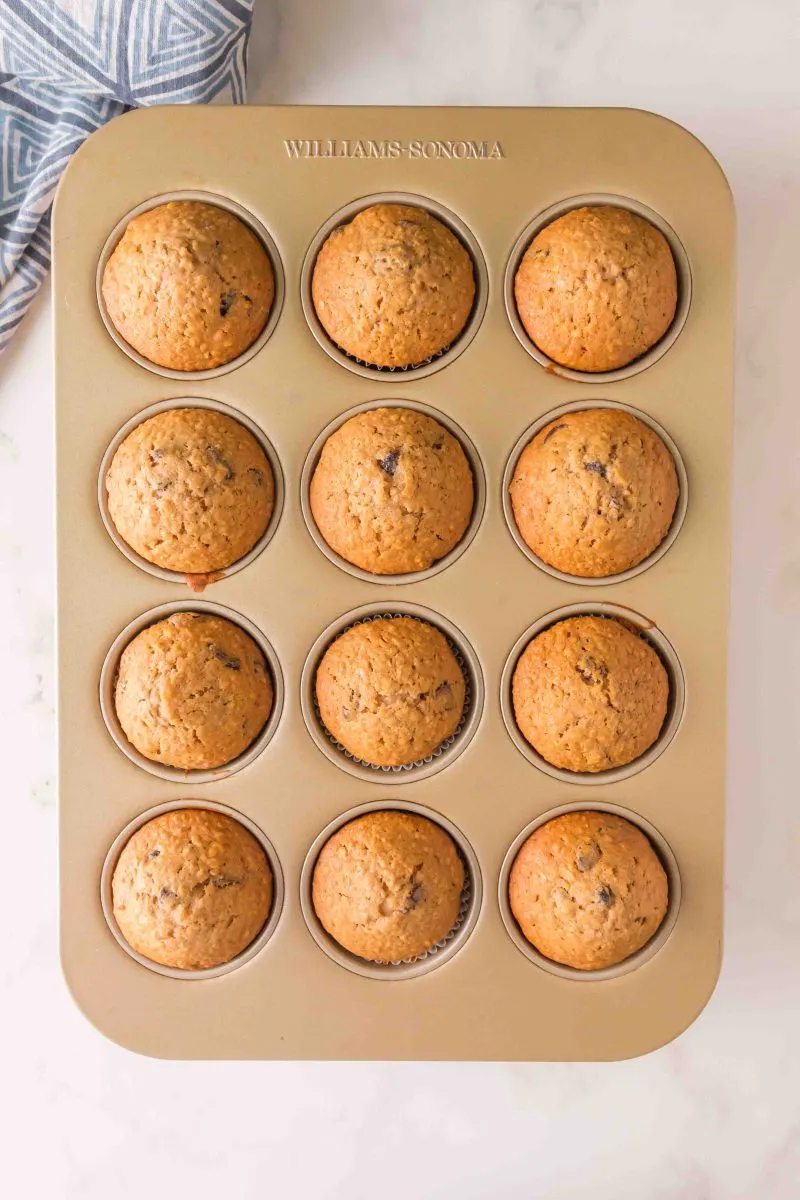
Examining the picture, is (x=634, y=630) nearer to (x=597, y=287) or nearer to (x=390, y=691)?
(x=390, y=691)

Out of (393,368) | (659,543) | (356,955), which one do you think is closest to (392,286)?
(393,368)

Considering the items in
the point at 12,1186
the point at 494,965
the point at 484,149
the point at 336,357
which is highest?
the point at 484,149

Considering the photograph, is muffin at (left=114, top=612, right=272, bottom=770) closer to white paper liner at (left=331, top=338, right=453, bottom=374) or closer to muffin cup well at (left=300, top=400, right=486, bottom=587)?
muffin cup well at (left=300, top=400, right=486, bottom=587)

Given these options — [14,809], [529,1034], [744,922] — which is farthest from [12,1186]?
[744,922]

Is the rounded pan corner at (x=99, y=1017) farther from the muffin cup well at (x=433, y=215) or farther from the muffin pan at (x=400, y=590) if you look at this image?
the muffin cup well at (x=433, y=215)

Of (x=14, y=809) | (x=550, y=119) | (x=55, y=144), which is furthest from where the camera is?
(x=14, y=809)

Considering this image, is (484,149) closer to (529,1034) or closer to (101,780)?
(101,780)

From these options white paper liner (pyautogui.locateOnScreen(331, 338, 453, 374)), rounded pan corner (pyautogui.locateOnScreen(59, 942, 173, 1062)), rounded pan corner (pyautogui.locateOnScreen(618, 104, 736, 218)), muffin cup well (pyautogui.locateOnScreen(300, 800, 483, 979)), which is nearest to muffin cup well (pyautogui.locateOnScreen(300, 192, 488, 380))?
white paper liner (pyautogui.locateOnScreen(331, 338, 453, 374))
